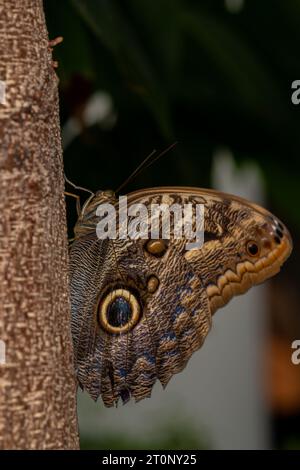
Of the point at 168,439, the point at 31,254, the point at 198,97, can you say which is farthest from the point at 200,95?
the point at 168,439

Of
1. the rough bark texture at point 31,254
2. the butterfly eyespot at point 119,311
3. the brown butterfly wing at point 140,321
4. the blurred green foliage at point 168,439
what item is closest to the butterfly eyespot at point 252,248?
the brown butterfly wing at point 140,321

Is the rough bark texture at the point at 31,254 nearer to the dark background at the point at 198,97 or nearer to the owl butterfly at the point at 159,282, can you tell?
the owl butterfly at the point at 159,282

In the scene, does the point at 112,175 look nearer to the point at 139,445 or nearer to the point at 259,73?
the point at 259,73

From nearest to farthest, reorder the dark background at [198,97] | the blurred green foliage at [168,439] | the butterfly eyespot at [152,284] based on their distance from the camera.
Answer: the butterfly eyespot at [152,284] < the dark background at [198,97] < the blurred green foliage at [168,439]

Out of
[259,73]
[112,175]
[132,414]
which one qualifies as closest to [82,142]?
[112,175]

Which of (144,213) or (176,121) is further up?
(176,121)
